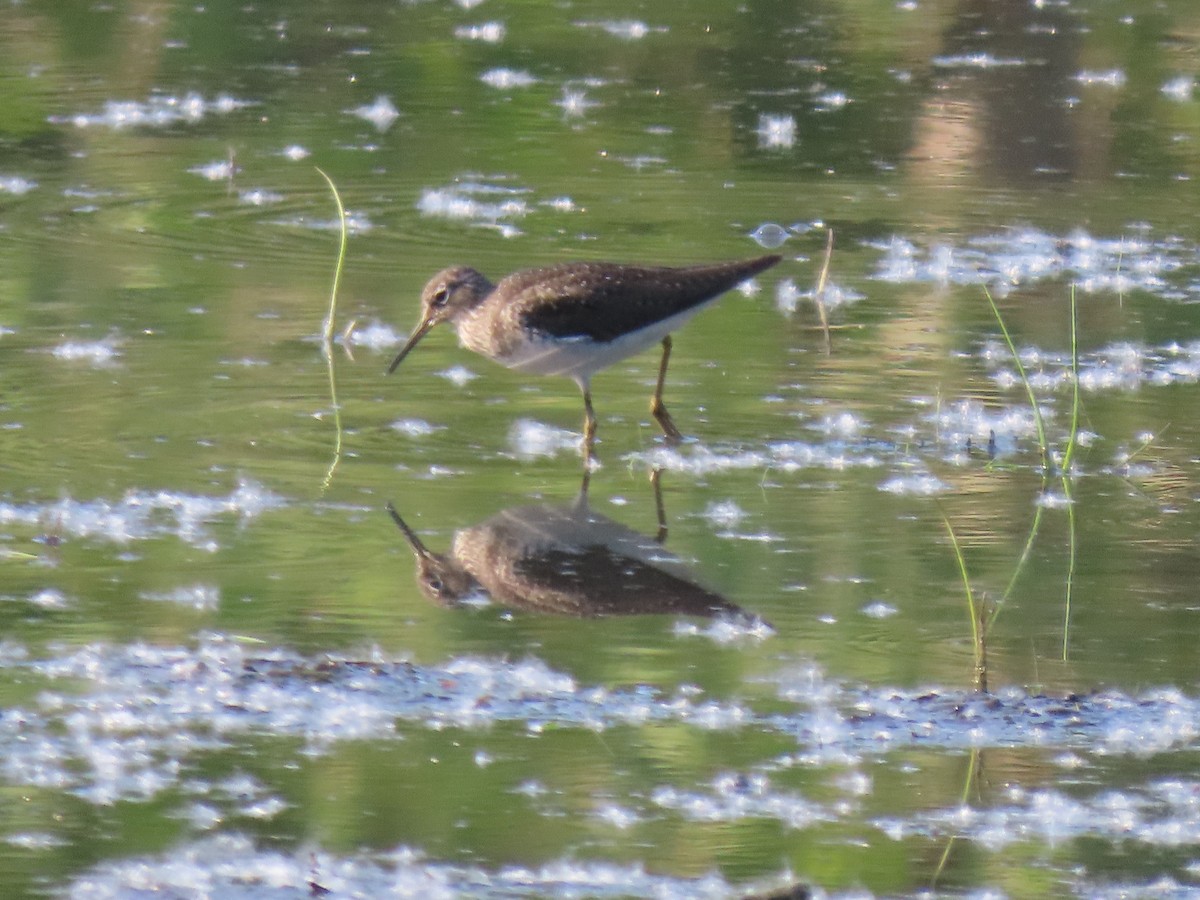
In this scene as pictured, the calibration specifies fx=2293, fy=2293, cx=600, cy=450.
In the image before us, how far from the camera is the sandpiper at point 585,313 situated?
7.80m

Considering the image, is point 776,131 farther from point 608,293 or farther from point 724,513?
point 724,513

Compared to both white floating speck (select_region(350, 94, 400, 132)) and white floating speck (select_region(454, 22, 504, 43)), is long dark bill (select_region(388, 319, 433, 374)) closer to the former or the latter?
white floating speck (select_region(350, 94, 400, 132))

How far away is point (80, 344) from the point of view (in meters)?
8.57

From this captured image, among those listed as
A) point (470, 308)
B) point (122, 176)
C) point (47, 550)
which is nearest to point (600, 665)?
point (47, 550)

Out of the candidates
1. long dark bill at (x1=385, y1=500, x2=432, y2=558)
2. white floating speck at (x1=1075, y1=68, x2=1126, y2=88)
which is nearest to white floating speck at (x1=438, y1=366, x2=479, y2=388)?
long dark bill at (x1=385, y1=500, x2=432, y2=558)

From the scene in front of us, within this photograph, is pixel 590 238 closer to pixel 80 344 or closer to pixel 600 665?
pixel 80 344

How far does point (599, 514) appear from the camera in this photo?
675 centimetres

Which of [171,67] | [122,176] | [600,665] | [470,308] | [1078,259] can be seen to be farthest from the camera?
[171,67]

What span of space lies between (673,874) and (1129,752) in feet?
3.99

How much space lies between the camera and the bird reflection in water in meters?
5.95

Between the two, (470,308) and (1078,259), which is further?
(1078,259)

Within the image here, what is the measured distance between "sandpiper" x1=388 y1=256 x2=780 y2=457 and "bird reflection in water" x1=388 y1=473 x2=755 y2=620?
102 cm

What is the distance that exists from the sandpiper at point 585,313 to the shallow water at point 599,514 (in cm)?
22

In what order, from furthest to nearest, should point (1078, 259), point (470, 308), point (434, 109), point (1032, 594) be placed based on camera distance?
point (434, 109)
point (1078, 259)
point (470, 308)
point (1032, 594)
